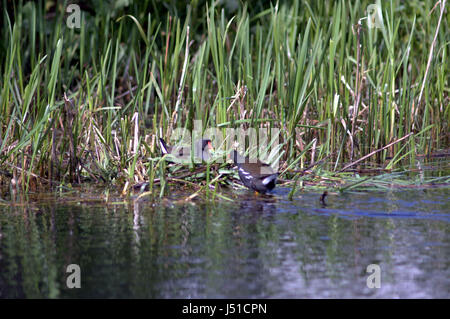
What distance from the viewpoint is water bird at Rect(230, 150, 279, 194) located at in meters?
5.88

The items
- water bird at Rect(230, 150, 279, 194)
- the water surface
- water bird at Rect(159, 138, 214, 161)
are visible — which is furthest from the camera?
water bird at Rect(159, 138, 214, 161)

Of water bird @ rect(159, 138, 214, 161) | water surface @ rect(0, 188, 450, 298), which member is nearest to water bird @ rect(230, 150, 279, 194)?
water surface @ rect(0, 188, 450, 298)

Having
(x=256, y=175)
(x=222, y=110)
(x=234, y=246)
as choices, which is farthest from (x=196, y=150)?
(x=234, y=246)

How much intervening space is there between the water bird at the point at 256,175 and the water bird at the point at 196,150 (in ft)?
0.88

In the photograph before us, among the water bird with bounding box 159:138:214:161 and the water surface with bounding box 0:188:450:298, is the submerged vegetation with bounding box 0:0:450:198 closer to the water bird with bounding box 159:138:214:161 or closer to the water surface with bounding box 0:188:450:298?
the water bird with bounding box 159:138:214:161

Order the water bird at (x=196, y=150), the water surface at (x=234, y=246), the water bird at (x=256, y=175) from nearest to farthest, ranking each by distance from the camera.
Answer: the water surface at (x=234, y=246) < the water bird at (x=256, y=175) < the water bird at (x=196, y=150)

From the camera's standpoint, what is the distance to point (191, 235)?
194 inches

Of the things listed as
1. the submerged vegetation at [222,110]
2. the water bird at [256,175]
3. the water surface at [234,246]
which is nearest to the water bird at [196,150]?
the submerged vegetation at [222,110]

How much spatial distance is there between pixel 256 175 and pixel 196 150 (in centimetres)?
71

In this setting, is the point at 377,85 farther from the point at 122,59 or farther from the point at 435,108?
the point at 122,59

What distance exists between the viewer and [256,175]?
5.93 metres

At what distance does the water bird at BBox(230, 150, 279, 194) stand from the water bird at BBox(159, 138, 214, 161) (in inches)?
10.5

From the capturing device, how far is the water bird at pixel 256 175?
5.88 m

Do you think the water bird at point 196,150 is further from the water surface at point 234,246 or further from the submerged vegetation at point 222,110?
the water surface at point 234,246
